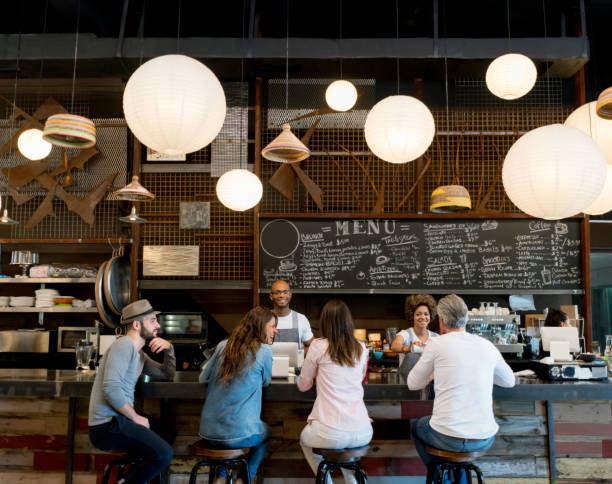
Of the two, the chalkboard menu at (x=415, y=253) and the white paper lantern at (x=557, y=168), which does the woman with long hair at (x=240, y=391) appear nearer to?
the white paper lantern at (x=557, y=168)

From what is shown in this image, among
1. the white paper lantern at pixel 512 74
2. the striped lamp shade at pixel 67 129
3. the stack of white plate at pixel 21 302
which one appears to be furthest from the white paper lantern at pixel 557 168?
the stack of white plate at pixel 21 302

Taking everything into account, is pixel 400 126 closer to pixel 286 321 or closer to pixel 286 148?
pixel 286 148

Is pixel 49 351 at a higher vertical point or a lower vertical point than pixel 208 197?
lower

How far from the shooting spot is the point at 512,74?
3.93 m

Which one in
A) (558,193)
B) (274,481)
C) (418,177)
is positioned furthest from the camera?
(418,177)

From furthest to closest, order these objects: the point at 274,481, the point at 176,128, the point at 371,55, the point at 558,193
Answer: the point at 371,55 < the point at 274,481 < the point at 558,193 < the point at 176,128

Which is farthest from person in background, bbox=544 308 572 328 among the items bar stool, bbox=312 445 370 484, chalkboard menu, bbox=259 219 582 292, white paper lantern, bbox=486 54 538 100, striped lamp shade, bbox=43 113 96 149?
striped lamp shade, bbox=43 113 96 149

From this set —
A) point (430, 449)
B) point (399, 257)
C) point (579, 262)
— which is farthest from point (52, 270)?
point (579, 262)

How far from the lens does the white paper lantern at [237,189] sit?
4441 mm

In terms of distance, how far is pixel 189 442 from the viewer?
3328 millimetres

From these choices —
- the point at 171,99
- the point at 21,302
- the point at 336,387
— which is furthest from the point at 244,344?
the point at 21,302

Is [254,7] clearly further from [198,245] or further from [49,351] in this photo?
[49,351]

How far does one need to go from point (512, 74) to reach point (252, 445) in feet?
10.3

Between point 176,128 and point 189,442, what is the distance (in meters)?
1.97
